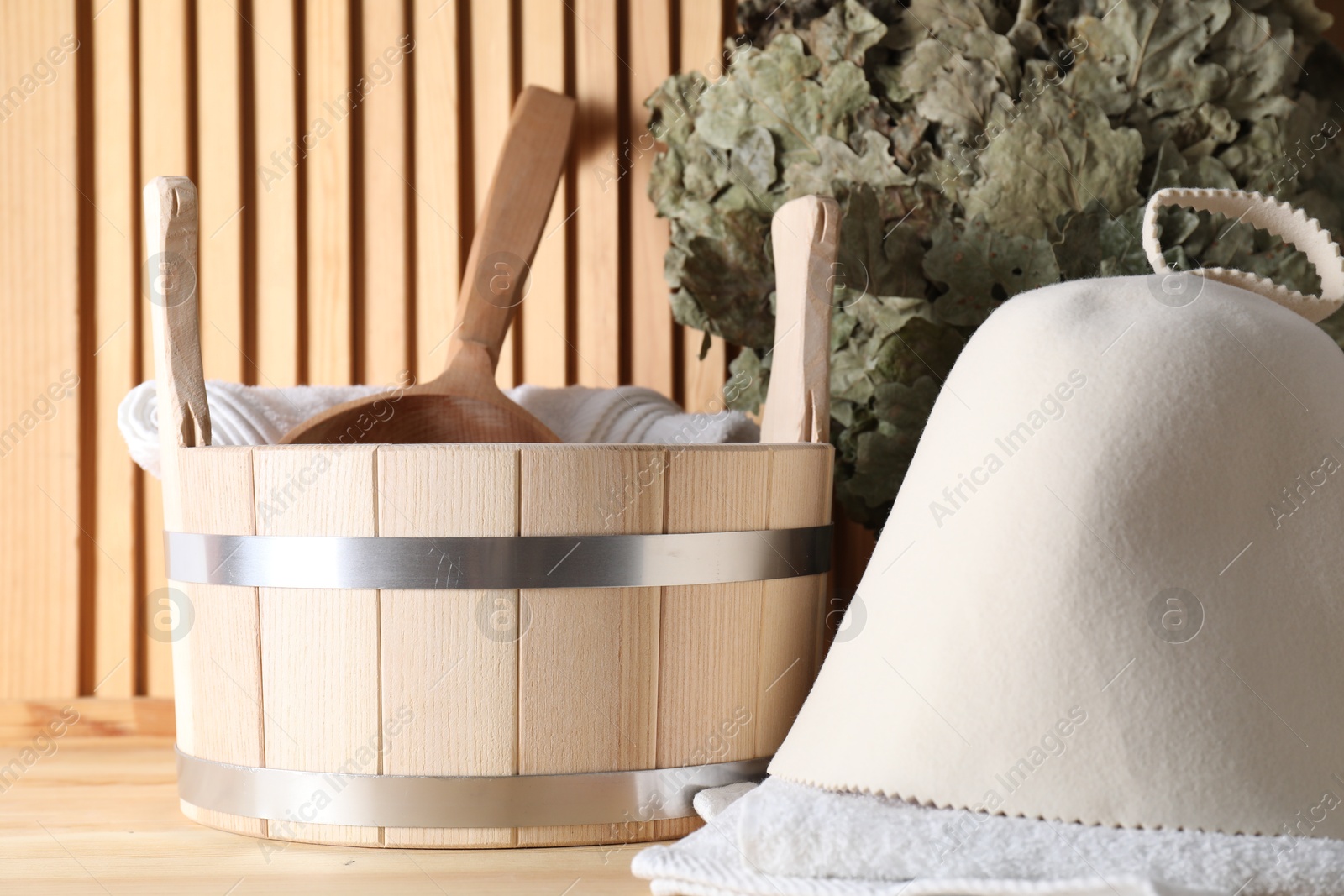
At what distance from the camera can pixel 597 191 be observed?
1300 mm

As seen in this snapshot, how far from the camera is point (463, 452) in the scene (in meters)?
0.73

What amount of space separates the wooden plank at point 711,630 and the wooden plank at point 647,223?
0.50 m

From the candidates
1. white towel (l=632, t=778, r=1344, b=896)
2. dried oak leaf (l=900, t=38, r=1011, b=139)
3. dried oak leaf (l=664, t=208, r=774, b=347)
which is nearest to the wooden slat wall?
dried oak leaf (l=664, t=208, r=774, b=347)

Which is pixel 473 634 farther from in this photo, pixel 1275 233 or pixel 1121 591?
pixel 1275 233

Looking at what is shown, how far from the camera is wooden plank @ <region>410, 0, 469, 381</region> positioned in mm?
1283

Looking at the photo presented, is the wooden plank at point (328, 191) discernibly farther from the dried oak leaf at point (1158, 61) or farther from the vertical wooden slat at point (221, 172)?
the dried oak leaf at point (1158, 61)

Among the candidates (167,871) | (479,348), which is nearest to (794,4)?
(479,348)

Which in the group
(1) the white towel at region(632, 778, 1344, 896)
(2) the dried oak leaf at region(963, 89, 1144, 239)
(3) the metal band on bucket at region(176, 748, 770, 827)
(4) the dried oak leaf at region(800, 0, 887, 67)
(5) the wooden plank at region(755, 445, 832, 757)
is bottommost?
(3) the metal band on bucket at region(176, 748, 770, 827)

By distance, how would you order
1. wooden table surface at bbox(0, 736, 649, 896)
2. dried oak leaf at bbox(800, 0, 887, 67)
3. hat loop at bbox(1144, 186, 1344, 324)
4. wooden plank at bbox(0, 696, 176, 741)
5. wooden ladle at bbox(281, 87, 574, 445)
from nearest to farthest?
wooden table surface at bbox(0, 736, 649, 896), hat loop at bbox(1144, 186, 1344, 324), wooden ladle at bbox(281, 87, 574, 445), dried oak leaf at bbox(800, 0, 887, 67), wooden plank at bbox(0, 696, 176, 741)

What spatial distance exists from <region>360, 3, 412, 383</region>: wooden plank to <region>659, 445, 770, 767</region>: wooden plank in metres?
0.61

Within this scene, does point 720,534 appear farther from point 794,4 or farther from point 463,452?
point 794,4

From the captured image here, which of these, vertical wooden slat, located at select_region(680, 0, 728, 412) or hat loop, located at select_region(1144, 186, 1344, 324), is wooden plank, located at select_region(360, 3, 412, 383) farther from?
hat loop, located at select_region(1144, 186, 1344, 324)

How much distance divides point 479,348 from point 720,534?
15.5 inches

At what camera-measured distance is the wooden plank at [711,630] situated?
783 millimetres
